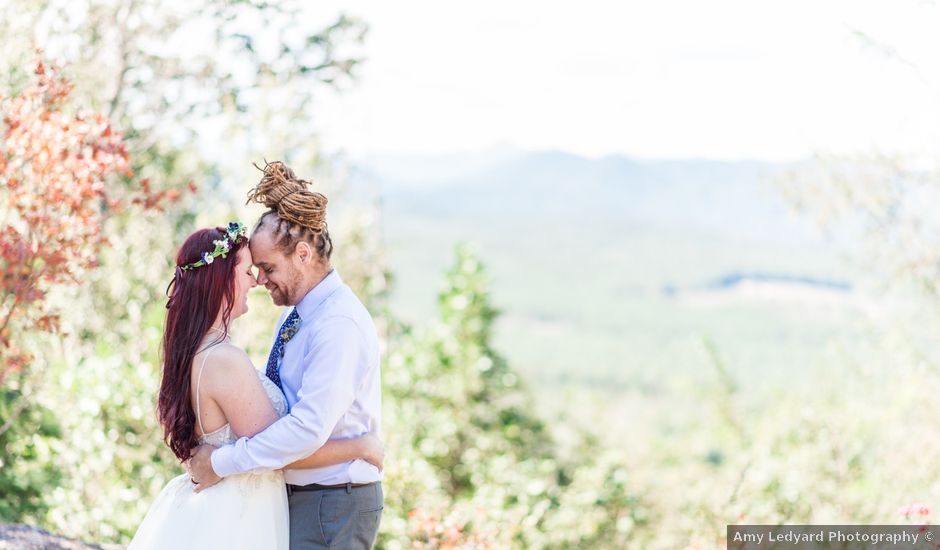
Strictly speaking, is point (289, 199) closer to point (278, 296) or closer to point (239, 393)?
point (278, 296)

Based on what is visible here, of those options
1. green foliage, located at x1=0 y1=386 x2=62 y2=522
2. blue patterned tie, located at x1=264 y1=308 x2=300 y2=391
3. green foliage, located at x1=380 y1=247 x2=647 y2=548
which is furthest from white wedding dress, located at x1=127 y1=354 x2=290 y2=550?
green foliage, located at x1=380 y1=247 x2=647 y2=548

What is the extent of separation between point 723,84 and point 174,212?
114 metres

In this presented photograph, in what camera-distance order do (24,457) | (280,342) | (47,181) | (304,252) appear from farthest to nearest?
(24,457) → (47,181) → (280,342) → (304,252)

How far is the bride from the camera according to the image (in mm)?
3129

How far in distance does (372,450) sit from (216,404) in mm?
503

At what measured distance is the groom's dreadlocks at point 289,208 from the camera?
3.18m

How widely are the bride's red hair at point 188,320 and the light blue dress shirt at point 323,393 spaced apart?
0.17 m

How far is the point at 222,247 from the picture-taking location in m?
3.17

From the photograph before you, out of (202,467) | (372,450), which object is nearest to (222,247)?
(202,467)

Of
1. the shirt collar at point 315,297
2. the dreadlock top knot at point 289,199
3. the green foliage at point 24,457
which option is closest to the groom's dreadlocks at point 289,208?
the dreadlock top knot at point 289,199

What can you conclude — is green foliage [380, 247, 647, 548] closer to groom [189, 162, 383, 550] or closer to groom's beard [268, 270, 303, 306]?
groom [189, 162, 383, 550]

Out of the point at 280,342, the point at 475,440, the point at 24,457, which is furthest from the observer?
the point at 475,440

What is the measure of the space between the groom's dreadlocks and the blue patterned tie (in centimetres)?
23

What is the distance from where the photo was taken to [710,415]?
21.4 meters
